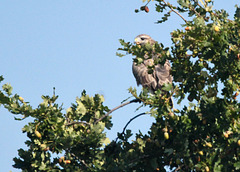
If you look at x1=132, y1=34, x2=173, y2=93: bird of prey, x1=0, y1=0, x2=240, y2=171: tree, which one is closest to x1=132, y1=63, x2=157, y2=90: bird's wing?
x1=132, y1=34, x2=173, y2=93: bird of prey

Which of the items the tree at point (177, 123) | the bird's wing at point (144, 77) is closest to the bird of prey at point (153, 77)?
the bird's wing at point (144, 77)

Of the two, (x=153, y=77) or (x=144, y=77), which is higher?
(x=144, y=77)

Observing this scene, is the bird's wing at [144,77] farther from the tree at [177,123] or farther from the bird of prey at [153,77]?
the tree at [177,123]

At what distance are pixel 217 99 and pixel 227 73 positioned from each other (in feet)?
1.40

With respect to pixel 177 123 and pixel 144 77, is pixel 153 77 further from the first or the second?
pixel 177 123

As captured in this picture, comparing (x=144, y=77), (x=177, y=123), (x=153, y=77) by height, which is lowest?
(x=177, y=123)

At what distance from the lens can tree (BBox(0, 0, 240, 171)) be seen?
6.68 metres

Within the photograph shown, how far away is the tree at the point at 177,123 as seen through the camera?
6.68 metres

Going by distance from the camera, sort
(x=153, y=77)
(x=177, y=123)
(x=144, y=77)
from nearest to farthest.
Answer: (x=177, y=123)
(x=153, y=77)
(x=144, y=77)

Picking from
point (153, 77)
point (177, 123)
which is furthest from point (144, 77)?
point (177, 123)

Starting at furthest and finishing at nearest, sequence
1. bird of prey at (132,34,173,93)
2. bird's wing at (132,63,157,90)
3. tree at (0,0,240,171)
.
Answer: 1. bird's wing at (132,63,157,90)
2. bird of prey at (132,34,173,93)
3. tree at (0,0,240,171)

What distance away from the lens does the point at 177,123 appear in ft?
22.7

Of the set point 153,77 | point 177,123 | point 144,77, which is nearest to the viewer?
point 177,123

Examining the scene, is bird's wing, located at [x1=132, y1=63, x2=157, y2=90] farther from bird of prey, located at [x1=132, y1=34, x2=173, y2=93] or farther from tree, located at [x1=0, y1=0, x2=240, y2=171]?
tree, located at [x1=0, y1=0, x2=240, y2=171]
